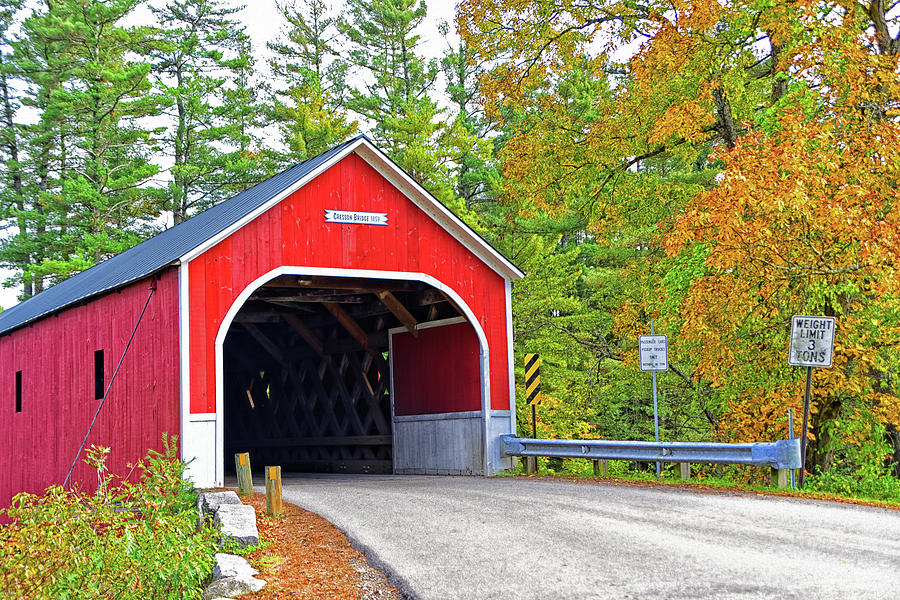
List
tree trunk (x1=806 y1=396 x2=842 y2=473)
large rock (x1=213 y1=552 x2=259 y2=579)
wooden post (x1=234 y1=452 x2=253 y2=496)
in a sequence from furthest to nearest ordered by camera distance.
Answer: tree trunk (x1=806 y1=396 x2=842 y2=473) → wooden post (x1=234 y1=452 x2=253 y2=496) → large rock (x1=213 y1=552 x2=259 y2=579)

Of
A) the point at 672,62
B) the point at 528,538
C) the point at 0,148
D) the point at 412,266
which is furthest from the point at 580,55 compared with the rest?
the point at 0,148

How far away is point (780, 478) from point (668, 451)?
1.57 metres

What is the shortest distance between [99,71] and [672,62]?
66.9 feet

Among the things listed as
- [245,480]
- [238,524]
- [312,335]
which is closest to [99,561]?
[238,524]

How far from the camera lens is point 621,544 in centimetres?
698

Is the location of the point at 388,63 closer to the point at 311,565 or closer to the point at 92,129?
the point at 92,129

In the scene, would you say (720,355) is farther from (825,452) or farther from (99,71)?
(99,71)

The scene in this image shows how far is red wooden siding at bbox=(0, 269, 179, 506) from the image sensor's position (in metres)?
12.5

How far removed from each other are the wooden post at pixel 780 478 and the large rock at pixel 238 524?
587 centimetres

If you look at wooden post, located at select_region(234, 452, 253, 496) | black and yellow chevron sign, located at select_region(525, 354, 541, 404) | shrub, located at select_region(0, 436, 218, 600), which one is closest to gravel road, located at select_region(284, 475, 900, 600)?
wooden post, located at select_region(234, 452, 253, 496)

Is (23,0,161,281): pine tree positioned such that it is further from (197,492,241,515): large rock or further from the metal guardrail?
(197,492,241,515): large rock

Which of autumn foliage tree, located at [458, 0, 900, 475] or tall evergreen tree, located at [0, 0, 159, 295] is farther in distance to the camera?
tall evergreen tree, located at [0, 0, 159, 295]

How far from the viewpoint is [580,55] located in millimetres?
17875

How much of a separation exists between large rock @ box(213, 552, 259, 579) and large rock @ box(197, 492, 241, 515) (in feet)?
5.50
